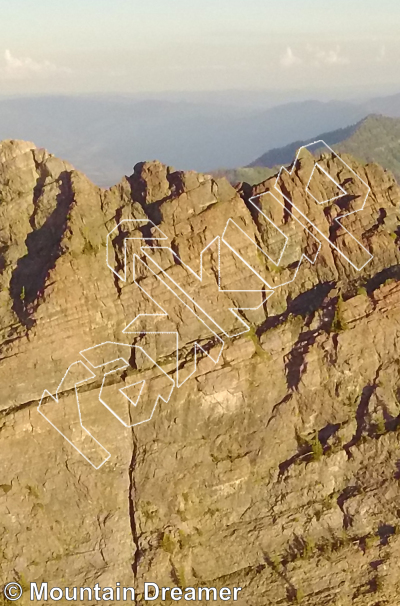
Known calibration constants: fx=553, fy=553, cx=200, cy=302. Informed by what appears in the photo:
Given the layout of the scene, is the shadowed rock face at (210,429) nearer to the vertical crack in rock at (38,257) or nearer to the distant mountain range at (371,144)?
the vertical crack in rock at (38,257)

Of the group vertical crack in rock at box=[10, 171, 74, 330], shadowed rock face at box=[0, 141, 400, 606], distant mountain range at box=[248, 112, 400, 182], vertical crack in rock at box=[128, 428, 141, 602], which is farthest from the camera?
distant mountain range at box=[248, 112, 400, 182]

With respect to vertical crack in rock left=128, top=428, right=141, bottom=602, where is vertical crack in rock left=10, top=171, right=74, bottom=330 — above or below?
above

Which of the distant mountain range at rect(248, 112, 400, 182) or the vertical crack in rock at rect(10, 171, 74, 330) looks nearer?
the vertical crack in rock at rect(10, 171, 74, 330)

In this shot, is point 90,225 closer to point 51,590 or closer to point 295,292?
point 295,292

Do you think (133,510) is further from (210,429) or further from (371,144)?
(371,144)

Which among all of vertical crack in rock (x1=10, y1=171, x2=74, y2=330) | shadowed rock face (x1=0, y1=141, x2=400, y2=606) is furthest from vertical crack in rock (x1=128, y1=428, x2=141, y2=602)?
vertical crack in rock (x1=10, y1=171, x2=74, y2=330)

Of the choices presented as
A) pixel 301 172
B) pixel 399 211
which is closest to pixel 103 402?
pixel 301 172

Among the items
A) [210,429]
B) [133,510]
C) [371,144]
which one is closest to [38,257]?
[210,429]

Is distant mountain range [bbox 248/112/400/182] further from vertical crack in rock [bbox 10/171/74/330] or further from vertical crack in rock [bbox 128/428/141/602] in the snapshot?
vertical crack in rock [bbox 128/428/141/602]

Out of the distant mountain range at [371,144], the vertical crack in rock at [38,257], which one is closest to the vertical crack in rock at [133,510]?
the vertical crack in rock at [38,257]
